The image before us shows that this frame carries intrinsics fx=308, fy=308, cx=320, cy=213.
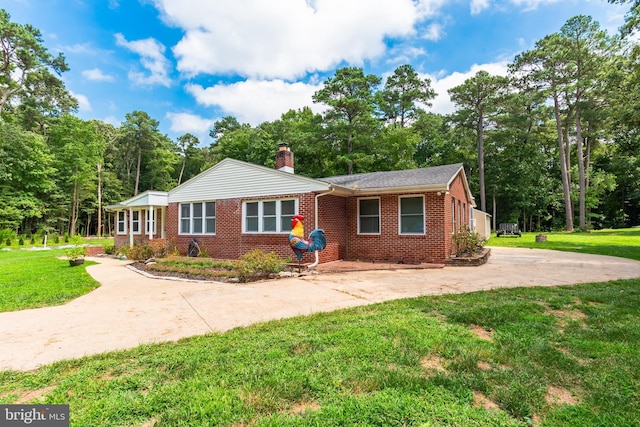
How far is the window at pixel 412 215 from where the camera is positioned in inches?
412

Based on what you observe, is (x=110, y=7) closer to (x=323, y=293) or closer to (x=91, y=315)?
(x=91, y=315)

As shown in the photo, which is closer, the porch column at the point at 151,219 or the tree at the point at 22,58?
the porch column at the point at 151,219

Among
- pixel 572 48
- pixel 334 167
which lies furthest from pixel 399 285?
pixel 572 48

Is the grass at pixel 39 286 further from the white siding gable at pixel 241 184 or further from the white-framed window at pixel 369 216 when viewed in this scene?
the white-framed window at pixel 369 216

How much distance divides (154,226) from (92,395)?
1445 centimetres

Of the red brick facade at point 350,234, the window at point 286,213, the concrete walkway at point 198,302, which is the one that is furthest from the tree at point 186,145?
the concrete walkway at point 198,302

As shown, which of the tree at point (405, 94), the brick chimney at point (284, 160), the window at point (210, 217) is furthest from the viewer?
the tree at point (405, 94)

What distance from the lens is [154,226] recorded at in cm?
1535

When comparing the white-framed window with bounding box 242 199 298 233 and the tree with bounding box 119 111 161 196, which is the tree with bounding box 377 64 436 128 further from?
the tree with bounding box 119 111 161 196

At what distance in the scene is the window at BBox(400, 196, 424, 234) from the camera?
10454mm

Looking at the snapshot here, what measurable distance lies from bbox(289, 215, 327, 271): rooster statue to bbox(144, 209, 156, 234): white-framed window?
27.5 ft

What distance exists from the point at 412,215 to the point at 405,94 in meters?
28.2

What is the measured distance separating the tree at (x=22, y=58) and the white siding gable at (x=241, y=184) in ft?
75.8

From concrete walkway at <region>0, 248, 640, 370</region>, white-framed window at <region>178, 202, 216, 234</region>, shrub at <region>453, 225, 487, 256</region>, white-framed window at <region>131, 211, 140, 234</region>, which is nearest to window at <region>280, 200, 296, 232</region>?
concrete walkway at <region>0, 248, 640, 370</region>
